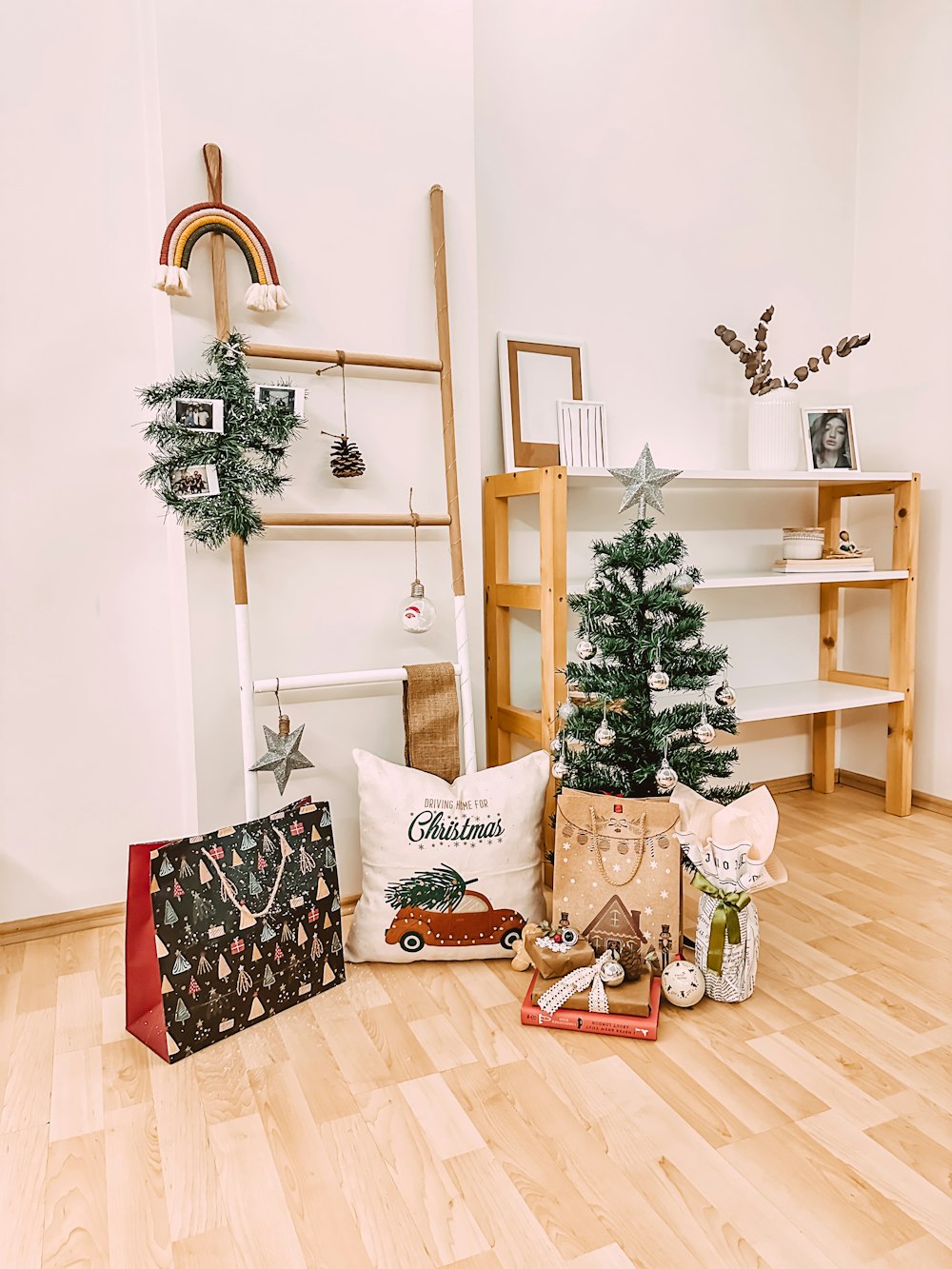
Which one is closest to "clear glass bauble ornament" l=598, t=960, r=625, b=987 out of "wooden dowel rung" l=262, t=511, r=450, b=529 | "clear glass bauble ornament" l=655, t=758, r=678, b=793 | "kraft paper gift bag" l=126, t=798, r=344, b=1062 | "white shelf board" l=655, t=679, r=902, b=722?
"clear glass bauble ornament" l=655, t=758, r=678, b=793

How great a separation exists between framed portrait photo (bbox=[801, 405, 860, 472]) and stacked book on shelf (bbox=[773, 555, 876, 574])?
294 mm

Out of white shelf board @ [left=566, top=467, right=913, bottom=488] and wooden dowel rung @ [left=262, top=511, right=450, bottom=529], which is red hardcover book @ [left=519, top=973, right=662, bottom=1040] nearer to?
wooden dowel rung @ [left=262, top=511, right=450, bottom=529]

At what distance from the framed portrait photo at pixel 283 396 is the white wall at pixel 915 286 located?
205cm

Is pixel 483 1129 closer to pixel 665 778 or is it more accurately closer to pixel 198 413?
pixel 665 778

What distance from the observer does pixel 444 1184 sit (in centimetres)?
131

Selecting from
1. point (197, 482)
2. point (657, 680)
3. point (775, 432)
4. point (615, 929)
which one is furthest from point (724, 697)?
point (197, 482)

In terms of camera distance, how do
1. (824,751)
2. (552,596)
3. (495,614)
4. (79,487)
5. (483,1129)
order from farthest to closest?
(824,751) → (495,614) → (552,596) → (79,487) → (483,1129)

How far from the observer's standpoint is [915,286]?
2.93 m

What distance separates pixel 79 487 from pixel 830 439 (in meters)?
2.20

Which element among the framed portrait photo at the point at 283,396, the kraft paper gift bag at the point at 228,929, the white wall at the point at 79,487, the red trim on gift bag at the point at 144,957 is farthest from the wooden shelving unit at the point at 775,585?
the red trim on gift bag at the point at 144,957

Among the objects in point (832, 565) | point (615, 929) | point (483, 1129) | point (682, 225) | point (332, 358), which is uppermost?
point (682, 225)

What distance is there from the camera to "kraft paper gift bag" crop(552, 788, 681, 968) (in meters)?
1.86

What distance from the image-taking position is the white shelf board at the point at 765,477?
2.38 m

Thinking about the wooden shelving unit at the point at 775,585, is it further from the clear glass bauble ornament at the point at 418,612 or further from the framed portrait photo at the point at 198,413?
the framed portrait photo at the point at 198,413
